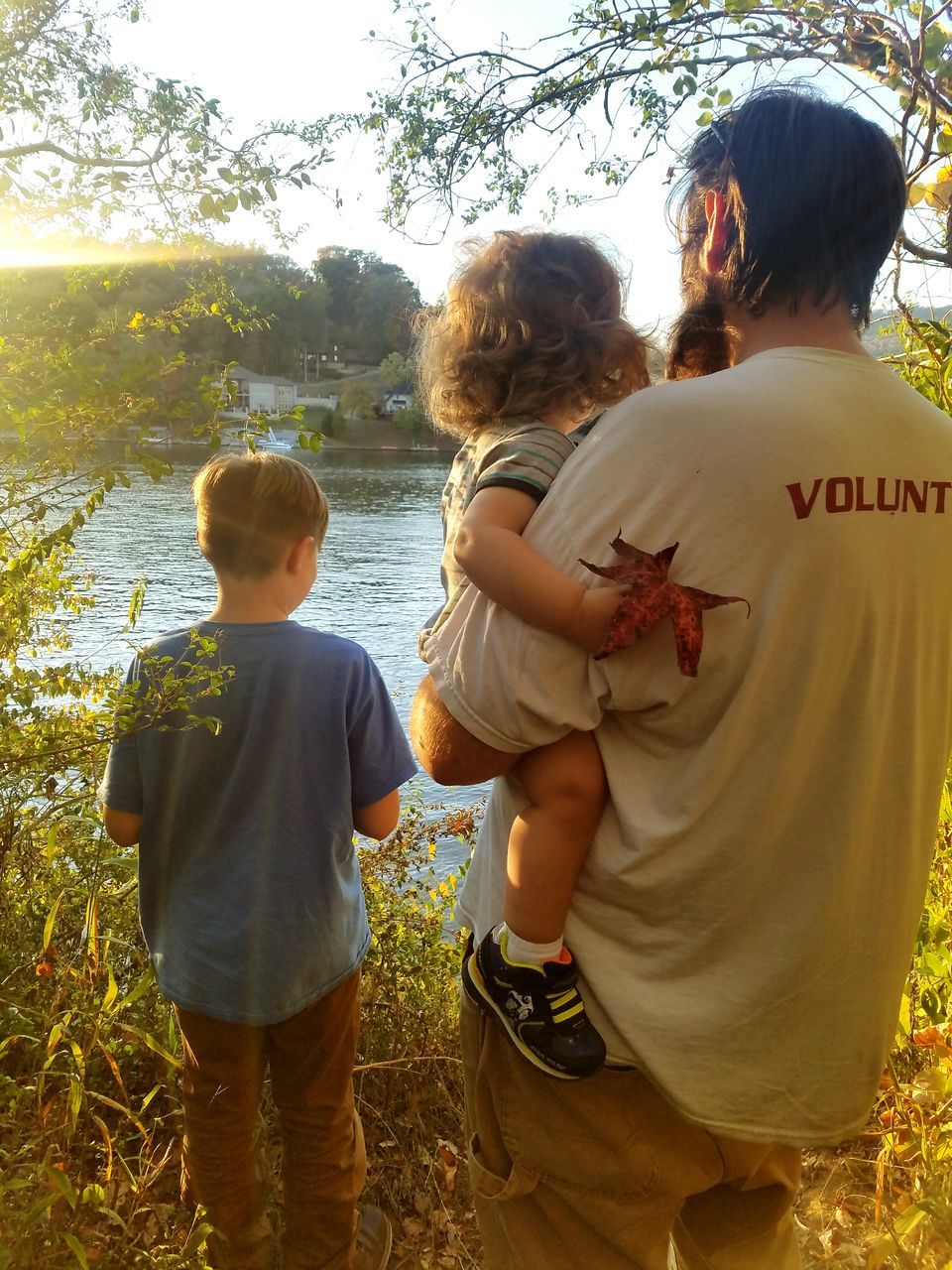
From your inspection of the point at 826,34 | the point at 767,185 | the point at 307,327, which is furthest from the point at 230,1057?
the point at 307,327

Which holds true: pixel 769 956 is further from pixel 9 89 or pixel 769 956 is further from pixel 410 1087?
pixel 9 89

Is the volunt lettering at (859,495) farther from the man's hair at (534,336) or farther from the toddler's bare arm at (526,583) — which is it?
the man's hair at (534,336)

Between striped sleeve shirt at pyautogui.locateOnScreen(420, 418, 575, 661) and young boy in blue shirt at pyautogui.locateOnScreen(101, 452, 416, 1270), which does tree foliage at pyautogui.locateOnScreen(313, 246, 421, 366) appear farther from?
striped sleeve shirt at pyautogui.locateOnScreen(420, 418, 575, 661)

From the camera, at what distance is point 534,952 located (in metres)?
1.10

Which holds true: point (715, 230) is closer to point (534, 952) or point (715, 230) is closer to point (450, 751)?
point (450, 751)

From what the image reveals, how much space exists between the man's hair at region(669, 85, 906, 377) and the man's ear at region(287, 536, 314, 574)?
1.03 meters

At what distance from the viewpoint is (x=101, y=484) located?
61.2 inches

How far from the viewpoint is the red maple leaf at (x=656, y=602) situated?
93 centimetres

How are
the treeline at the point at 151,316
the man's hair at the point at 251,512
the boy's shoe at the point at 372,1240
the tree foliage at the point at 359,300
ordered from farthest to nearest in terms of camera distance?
the tree foliage at the point at 359,300
the boy's shoe at the point at 372,1240
the man's hair at the point at 251,512
the treeline at the point at 151,316

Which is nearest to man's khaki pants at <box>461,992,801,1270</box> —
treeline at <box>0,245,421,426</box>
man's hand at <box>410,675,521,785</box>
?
man's hand at <box>410,675,521,785</box>

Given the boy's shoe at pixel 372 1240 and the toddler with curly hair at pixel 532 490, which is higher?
the toddler with curly hair at pixel 532 490

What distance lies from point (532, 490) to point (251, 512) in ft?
2.64

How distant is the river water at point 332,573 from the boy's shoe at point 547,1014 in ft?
7.33

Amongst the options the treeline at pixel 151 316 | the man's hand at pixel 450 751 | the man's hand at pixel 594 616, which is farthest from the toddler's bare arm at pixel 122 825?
the man's hand at pixel 594 616
